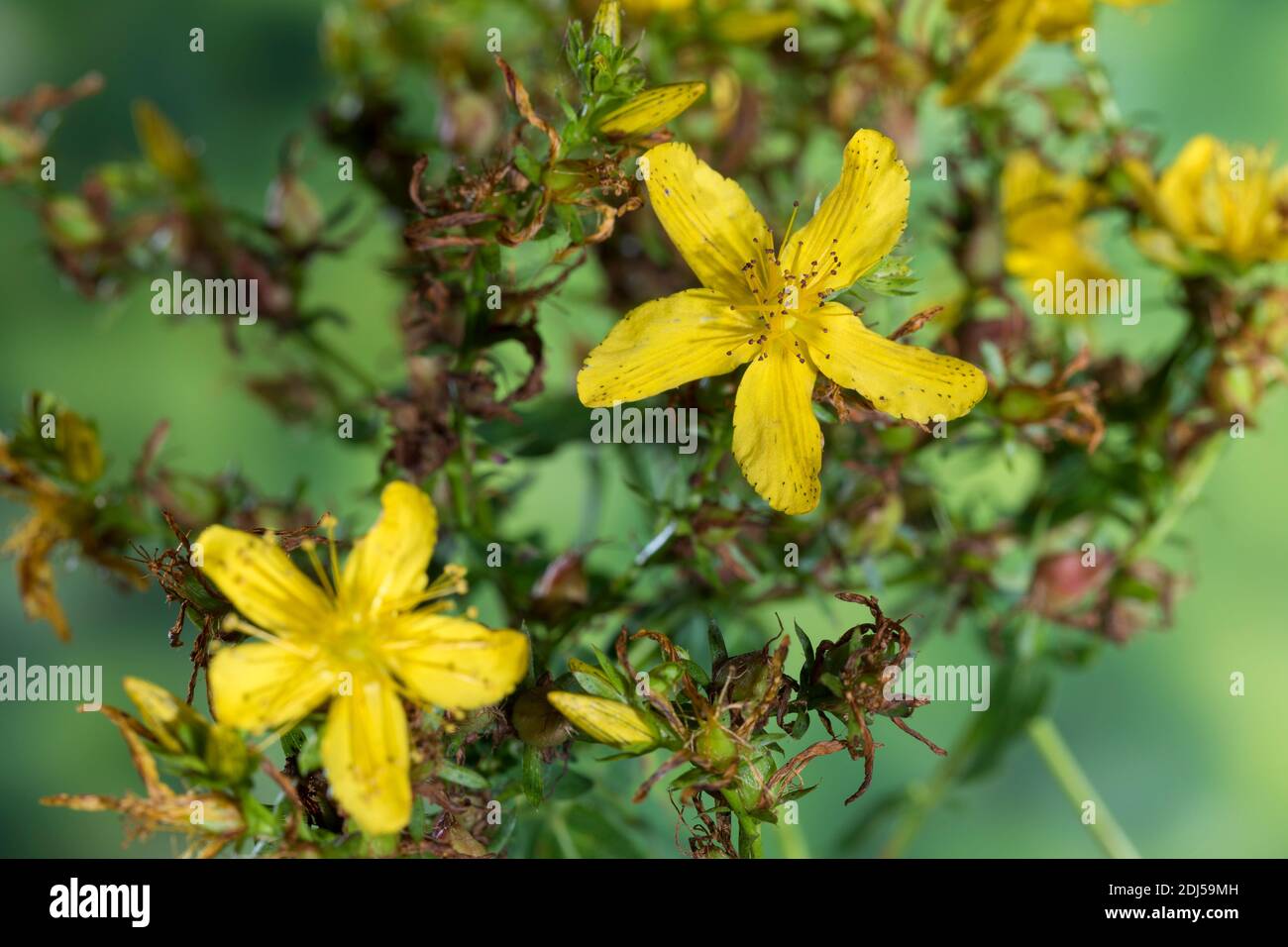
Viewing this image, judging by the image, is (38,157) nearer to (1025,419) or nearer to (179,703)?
(179,703)

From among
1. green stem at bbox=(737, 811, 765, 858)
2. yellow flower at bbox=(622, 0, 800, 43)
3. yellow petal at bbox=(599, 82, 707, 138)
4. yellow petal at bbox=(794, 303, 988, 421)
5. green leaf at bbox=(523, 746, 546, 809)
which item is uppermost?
yellow flower at bbox=(622, 0, 800, 43)

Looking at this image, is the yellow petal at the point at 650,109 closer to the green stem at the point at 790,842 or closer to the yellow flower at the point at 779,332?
the yellow flower at the point at 779,332

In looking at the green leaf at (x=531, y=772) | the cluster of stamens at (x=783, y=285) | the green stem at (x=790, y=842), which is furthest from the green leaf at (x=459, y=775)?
the green stem at (x=790, y=842)

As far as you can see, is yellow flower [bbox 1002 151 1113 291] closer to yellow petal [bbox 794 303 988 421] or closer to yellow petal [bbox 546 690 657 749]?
yellow petal [bbox 794 303 988 421]

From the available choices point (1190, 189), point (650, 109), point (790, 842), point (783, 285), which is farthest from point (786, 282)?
point (790, 842)

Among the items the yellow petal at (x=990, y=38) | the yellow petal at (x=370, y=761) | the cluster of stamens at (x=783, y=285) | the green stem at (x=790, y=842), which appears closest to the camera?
the yellow petal at (x=370, y=761)

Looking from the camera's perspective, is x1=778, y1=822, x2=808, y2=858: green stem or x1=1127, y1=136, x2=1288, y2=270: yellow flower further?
x1=778, y1=822, x2=808, y2=858: green stem

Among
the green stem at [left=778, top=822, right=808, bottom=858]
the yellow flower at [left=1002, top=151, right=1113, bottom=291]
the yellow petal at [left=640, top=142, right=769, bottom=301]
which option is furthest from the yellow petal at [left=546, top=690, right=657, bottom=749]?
the yellow flower at [left=1002, top=151, right=1113, bottom=291]
